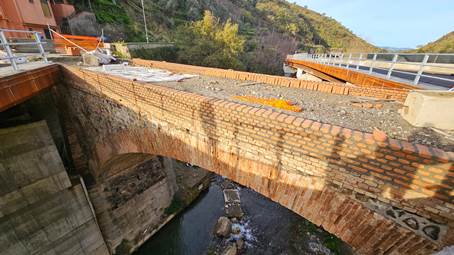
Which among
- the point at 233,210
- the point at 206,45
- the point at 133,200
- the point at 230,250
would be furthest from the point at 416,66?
the point at 206,45

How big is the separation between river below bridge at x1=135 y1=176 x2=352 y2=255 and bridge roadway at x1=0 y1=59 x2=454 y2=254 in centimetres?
577

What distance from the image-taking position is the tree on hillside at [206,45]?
18.2m

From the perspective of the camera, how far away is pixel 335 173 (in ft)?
7.82

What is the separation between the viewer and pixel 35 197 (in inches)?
197

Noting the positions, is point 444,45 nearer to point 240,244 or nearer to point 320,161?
point 240,244

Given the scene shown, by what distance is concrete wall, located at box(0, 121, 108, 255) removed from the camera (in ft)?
15.2

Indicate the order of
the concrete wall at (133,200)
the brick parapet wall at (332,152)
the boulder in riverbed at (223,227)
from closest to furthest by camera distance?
the brick parapet wall at (332,152)
the concrete wall at (133,200)
the boulder in riverbed at (223,227)

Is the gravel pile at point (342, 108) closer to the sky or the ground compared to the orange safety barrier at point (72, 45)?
closer to the ground

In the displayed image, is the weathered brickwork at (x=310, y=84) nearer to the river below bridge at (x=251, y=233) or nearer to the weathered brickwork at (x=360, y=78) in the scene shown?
the weathered brickwork at (x=360, y=78)

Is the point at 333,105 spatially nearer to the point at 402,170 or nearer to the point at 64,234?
the point at 402,170

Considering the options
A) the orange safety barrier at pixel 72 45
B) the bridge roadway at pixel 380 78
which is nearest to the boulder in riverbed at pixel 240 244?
the bridge roadway at pixel 380 78

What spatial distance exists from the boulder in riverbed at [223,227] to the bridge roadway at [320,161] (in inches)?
215

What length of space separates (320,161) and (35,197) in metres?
6.72

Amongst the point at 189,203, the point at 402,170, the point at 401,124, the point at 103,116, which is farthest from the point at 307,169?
the point at 189,203
